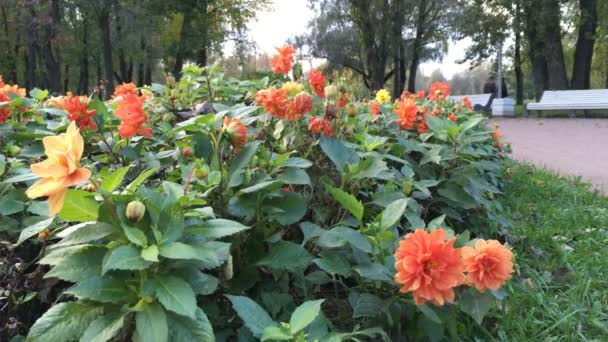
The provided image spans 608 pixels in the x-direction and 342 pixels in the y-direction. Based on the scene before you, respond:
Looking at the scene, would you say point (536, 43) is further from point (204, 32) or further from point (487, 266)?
point (487, 266)

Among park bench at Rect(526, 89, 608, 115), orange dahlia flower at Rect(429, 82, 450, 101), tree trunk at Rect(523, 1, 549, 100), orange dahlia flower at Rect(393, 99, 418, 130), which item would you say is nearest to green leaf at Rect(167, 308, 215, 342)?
orange dahlia flower at Rect(393, 99, 418, 130)

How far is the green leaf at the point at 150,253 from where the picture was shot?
33.4 inches

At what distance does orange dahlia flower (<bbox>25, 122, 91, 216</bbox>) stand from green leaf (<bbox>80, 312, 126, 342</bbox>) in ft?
0.69

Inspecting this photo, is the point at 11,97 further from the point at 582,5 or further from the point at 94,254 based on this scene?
the point at 582,5

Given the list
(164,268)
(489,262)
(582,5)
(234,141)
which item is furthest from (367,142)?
(582,5)

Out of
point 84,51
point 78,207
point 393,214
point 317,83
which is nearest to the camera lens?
point 78,207

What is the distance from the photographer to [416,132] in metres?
2.82

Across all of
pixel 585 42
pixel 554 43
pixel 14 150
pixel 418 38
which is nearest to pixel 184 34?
pixel 418 38

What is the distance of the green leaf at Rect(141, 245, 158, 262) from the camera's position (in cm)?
85

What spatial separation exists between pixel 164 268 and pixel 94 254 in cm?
13

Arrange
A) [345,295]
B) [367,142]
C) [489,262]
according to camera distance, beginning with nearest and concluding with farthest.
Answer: [489,262] < [345,295] < [367,142]

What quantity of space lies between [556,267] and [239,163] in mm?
1850

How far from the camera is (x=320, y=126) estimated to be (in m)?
1.53

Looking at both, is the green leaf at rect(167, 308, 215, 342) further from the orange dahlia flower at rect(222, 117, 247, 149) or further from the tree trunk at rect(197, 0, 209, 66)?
the tree trunk at rect(197, 0, 209, 66)
